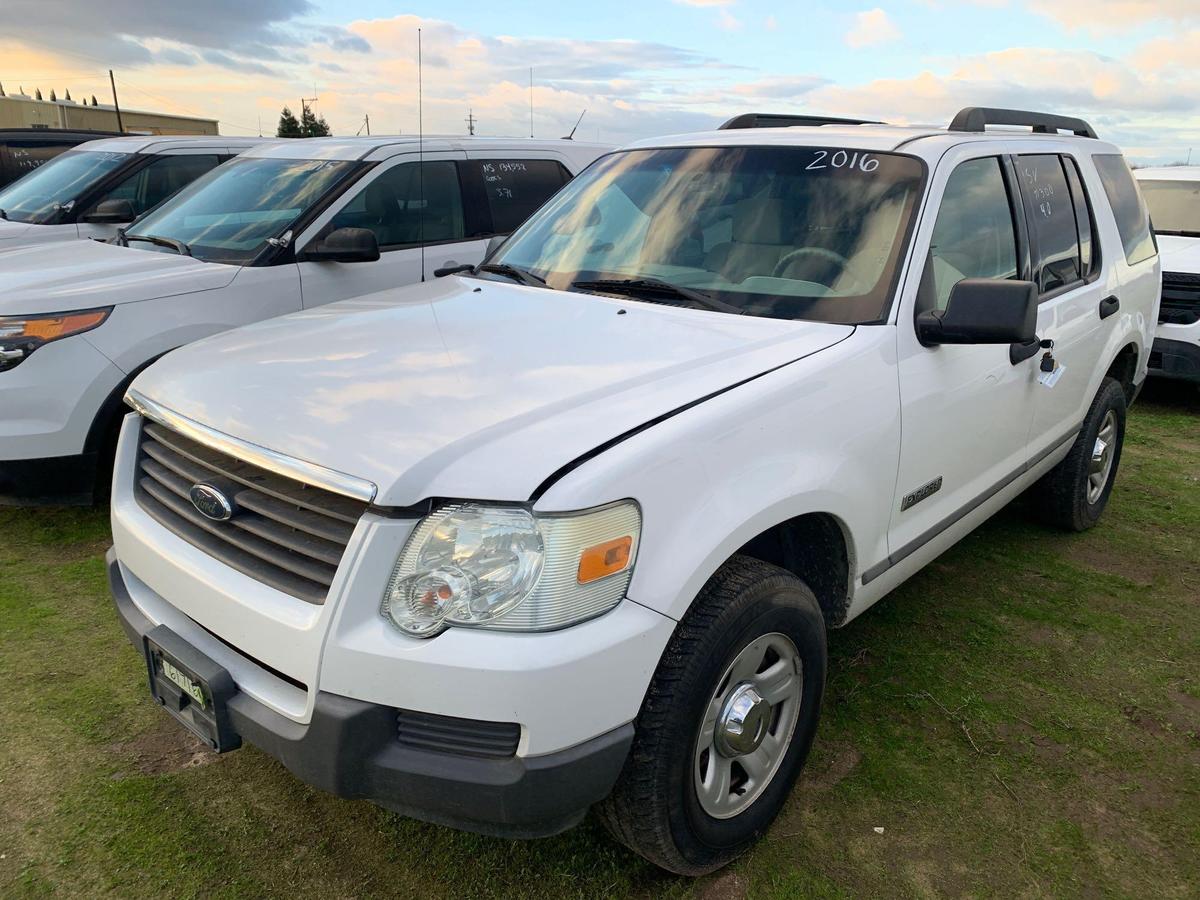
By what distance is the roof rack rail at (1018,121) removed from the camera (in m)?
3.57

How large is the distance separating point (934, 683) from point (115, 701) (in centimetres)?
287

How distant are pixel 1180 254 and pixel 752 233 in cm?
645

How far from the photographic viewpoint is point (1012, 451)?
350 centimetres

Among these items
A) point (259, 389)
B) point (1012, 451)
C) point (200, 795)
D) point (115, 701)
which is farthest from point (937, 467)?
point (115, 701)

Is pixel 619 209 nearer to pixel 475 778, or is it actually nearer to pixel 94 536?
pixel 475 778

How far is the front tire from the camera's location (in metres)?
1.98

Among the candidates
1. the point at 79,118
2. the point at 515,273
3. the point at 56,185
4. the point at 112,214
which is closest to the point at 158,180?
the point at 56,185

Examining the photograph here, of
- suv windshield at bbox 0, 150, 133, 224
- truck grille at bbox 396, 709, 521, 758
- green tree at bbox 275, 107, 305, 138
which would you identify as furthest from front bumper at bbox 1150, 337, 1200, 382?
green tree at bbox 275, 107, 305, 138

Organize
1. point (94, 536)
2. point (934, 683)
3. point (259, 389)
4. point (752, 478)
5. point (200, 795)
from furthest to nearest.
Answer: point (94, 536) → point (934, 683) → point (200, 795) → point (259, 389) → point (752, 478)

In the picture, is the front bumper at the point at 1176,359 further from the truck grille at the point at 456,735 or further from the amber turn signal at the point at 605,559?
the truck grille at the point at 456,735

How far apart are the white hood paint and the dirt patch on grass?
7.43 metres

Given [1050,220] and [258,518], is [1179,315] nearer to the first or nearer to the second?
[1050,220]

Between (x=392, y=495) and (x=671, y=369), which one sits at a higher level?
(x=671, y=369)

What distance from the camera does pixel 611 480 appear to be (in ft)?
6.03
